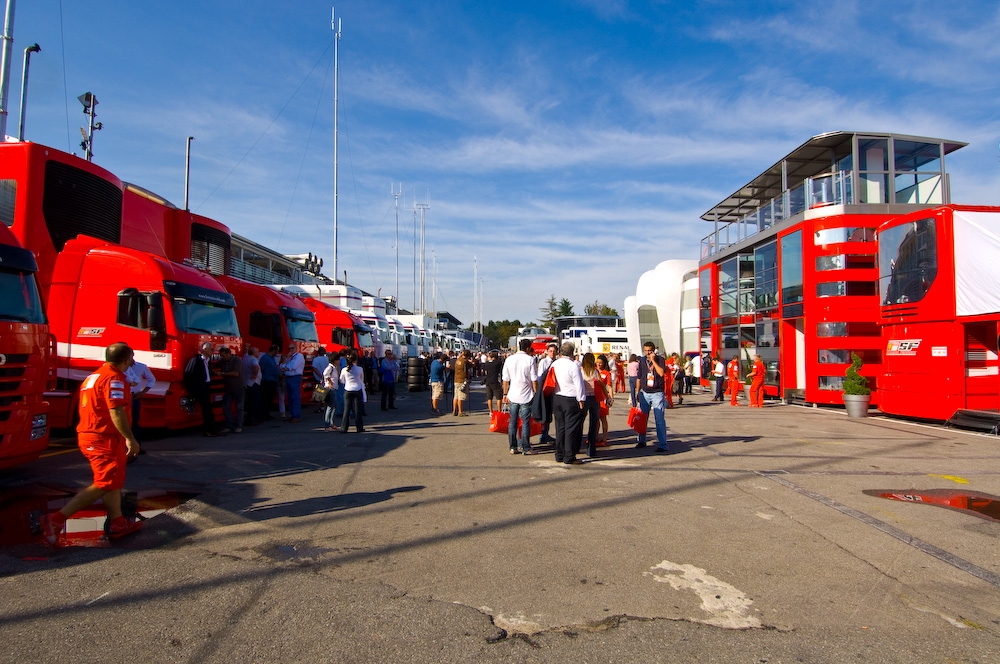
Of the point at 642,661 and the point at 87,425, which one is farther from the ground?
the point at 87,425

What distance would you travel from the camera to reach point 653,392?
9672 mm

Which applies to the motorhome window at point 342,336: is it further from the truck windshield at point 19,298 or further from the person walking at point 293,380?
the truck windshield at point 19,298

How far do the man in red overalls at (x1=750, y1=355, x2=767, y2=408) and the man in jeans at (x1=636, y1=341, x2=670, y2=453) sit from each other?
28.3ft

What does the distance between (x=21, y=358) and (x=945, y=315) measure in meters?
15.5

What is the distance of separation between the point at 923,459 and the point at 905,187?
36.7 feet

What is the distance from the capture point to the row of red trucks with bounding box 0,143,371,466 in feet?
22.5

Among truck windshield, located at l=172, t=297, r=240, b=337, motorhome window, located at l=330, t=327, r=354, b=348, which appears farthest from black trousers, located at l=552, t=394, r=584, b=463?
motorhome window, located at l=330, t=327, r=354, b=348

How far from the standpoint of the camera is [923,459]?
28.7 feet

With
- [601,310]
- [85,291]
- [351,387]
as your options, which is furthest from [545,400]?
[601,310]

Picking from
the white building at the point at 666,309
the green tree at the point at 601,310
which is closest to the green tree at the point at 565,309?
the green tree at the point at 601,310

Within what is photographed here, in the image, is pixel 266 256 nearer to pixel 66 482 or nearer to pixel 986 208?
pixel 66 482

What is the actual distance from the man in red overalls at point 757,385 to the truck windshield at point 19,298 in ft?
54.4

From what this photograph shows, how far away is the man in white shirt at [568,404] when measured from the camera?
8.11 metres

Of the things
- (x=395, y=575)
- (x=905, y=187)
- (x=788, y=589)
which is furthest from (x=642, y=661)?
(x=905, y=187)
